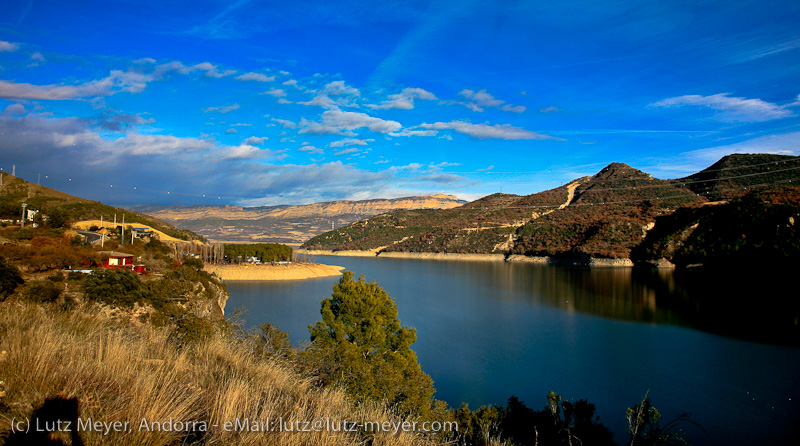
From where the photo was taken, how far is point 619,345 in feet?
67.1

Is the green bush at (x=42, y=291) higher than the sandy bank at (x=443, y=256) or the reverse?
higher

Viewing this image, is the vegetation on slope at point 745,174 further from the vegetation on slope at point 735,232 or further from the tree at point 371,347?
the tree at point 371,347

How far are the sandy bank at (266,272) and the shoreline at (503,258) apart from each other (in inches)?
1542


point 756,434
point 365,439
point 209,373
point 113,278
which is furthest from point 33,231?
point 756,434

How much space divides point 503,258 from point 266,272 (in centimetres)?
4938

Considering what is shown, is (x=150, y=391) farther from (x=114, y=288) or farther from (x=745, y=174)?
(x=745, y=174)

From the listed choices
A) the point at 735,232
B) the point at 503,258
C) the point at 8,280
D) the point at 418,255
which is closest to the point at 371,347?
the point at 8,280

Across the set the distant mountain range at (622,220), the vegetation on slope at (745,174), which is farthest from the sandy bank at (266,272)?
the vegetation on slope at (745,174)

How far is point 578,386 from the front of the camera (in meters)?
15.1

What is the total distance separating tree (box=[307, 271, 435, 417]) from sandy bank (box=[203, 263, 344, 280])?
38724 millimetres

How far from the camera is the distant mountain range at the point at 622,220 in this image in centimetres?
4822

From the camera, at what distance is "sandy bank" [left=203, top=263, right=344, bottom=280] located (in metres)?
49.8

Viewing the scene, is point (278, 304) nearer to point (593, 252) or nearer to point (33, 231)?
point (33, 231)

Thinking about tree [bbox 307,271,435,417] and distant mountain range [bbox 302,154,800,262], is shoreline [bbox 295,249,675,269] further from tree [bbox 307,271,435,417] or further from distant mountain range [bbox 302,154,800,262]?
tree [bbox 307,271,435,417]
